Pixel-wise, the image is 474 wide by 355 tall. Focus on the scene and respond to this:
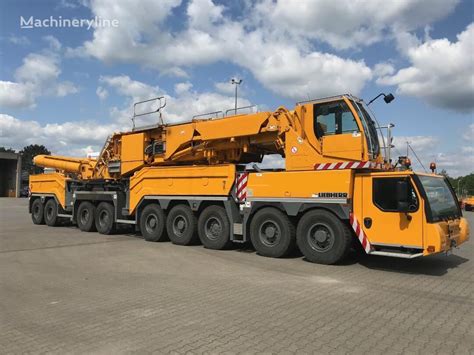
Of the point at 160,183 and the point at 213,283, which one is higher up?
the point at 160,183

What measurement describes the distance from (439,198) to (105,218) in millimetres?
10224

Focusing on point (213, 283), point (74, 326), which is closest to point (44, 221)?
point (213, 283)

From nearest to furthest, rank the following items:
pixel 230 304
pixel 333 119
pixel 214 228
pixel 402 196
A: pixel 230 304 < pixel 402 196 < pixel 333 119 < pixel 214 228

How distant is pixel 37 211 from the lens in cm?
1842

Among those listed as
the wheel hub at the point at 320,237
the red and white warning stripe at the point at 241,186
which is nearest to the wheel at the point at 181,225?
the red and white warning stripe at the point at 241,186

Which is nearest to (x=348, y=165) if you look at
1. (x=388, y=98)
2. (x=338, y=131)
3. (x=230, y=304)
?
(x=338, y=131)

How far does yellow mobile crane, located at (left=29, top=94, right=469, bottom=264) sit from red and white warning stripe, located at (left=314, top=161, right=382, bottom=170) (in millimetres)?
26

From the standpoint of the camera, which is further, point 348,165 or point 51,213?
point 51,213

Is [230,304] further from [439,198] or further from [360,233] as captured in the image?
[439,198]

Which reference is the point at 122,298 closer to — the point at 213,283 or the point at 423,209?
the point at 213,283

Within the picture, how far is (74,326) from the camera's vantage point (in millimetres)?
5027

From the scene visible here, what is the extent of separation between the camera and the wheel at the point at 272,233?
9.62 m

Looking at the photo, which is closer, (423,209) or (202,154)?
(423,209)

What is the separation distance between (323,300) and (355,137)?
398 cm
